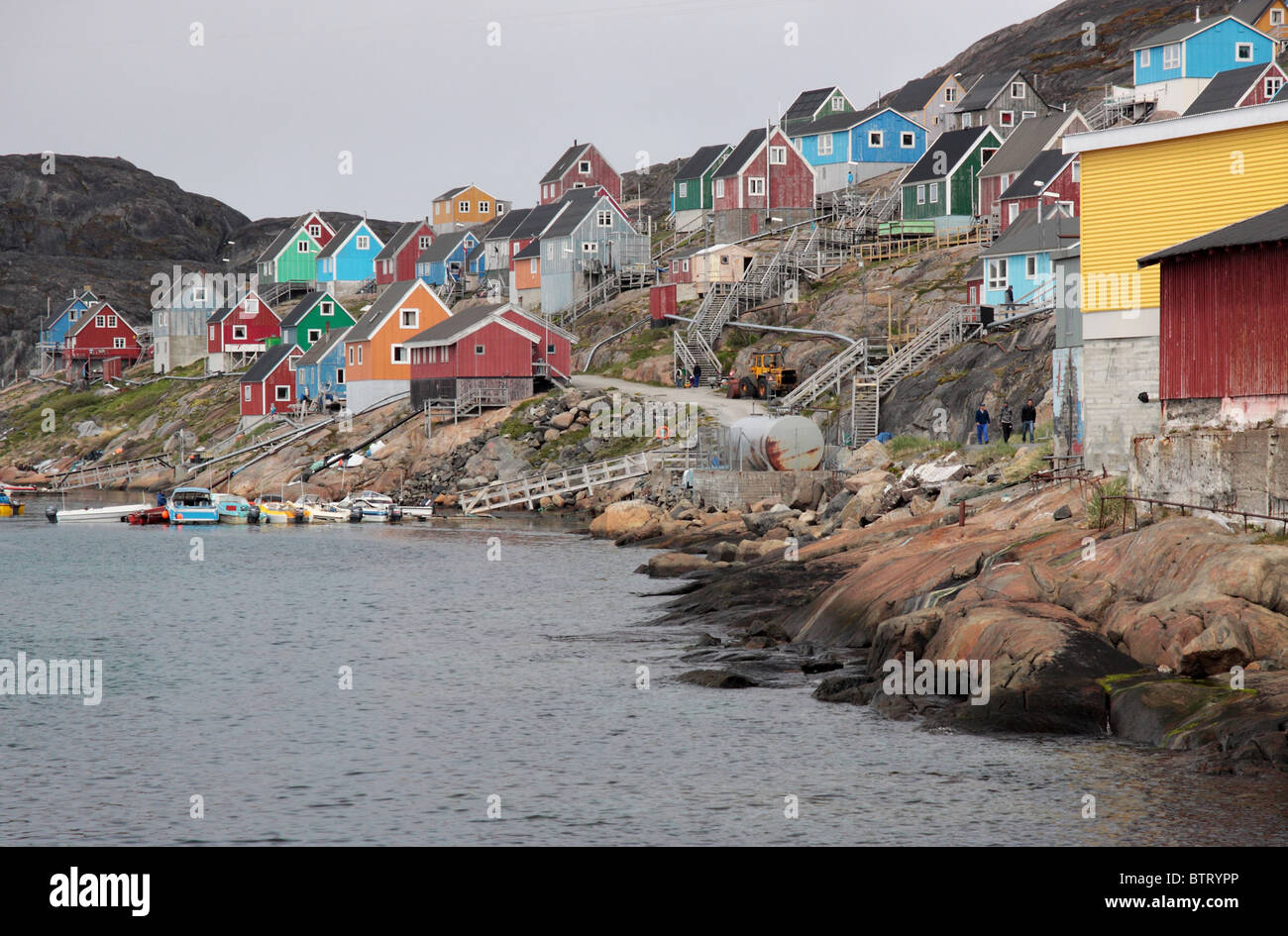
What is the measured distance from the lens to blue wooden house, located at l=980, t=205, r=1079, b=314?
6581 centimetres

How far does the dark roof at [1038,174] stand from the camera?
252ft

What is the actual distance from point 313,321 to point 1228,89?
197 feet

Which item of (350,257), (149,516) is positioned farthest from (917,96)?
(149,516)

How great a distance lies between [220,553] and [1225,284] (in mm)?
41101

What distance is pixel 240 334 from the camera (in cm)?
11512

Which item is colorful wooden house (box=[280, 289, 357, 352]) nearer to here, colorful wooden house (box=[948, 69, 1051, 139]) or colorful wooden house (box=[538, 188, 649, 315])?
colorful wooden house (box=[538, 188, 649, 315])

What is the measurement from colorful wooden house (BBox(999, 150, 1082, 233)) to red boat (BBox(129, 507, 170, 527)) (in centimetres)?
4426

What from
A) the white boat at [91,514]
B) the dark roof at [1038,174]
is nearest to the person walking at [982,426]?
the dark roof at [1038,174]

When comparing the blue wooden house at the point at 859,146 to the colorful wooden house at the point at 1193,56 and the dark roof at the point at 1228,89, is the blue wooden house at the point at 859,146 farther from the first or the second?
the dark roof at the point at 1228,89

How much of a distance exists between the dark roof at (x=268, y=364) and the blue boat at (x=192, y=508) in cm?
2429

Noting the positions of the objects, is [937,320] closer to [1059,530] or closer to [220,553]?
[220,553]

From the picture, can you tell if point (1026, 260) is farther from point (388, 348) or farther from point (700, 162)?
point (700, 162)
